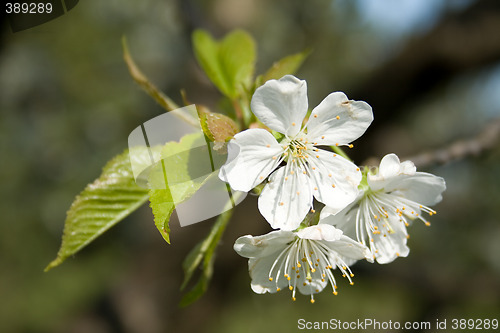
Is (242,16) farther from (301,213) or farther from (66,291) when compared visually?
(66,291)

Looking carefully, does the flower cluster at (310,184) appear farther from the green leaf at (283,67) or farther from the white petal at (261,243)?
the green leaf at (283,67)

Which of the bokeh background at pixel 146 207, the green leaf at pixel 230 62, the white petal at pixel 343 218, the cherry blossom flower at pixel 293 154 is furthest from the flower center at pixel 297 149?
the bokeh background at pixel 146 207

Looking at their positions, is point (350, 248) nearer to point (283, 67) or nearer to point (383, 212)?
point (383, 212)

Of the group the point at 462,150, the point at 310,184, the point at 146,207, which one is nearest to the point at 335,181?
the point at 310,184

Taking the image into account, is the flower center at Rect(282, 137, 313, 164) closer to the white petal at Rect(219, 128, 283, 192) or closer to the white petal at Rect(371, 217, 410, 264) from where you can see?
the white petal at Rect(219, 128, 283, 192)

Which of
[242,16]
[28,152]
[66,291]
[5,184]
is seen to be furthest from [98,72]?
[66,291]

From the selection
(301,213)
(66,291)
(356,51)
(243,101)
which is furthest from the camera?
(66,291)

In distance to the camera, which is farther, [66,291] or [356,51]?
[66,291]

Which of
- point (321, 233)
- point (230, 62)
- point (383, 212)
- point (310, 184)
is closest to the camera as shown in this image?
point (321, 233)
